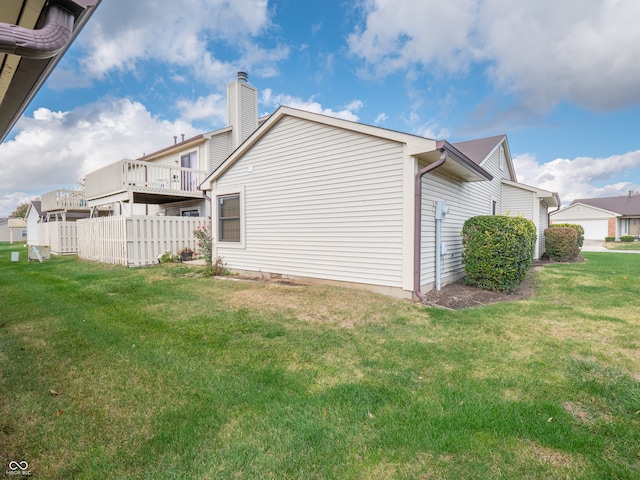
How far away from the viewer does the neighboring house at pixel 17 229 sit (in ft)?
160

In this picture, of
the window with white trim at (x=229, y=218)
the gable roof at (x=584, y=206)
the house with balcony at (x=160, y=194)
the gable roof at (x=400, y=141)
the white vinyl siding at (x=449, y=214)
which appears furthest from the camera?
the gable roof at (x=584, y=206)

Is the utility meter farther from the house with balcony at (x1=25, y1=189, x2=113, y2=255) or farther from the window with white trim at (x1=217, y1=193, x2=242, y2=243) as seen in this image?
the house with balcony at (x1=25, y1=189, x2=113, y2=255)

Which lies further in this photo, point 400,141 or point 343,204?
point 343,204

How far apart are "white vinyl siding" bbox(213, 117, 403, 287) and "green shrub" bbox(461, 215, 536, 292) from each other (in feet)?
6.69

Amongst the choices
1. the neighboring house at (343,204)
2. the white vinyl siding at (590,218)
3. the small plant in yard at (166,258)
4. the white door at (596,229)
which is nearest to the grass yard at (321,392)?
the neighboring house at (343,204)

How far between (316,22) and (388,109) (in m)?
4.72

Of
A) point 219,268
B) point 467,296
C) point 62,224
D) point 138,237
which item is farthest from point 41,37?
point 62,224

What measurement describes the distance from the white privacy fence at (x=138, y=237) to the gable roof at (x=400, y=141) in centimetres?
453

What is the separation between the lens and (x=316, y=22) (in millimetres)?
10500

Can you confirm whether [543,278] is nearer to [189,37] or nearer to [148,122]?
[189,37]

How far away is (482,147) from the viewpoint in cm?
1232

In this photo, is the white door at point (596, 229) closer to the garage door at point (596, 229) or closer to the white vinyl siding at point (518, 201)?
the garage door at point (596, 229)

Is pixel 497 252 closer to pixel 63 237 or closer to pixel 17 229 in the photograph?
pixel 63 237

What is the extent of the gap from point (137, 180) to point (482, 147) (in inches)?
559
